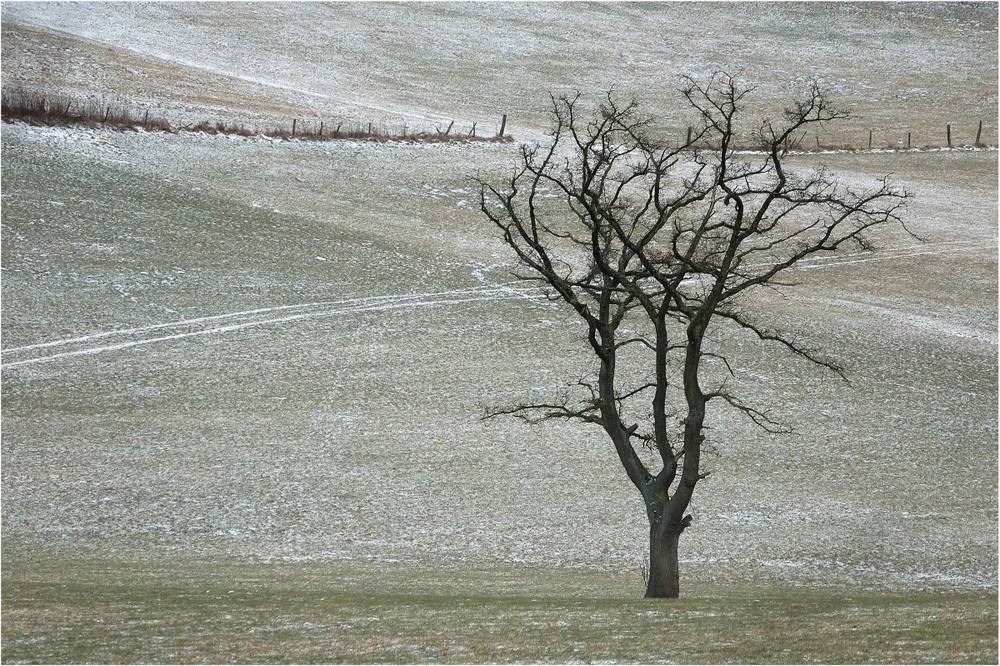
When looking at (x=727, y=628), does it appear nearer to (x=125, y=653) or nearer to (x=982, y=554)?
(x=125, y=653)

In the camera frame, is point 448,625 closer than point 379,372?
Yes

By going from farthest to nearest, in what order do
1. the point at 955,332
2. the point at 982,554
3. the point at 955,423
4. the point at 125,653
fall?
1. the point at 955,332
2. the point at 955,423
3. the point at 982,554
4. the point at 125,653

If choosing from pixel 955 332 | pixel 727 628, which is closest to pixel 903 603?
pixel 727 628

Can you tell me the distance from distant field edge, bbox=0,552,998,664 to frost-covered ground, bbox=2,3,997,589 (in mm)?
5870

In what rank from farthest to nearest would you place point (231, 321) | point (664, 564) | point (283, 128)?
point (283, 128) → point (231, 321) → point (664, 564)

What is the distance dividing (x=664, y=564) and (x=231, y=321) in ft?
82.7

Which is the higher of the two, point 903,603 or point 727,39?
point 727,39

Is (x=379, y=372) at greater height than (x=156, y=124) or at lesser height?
lesser

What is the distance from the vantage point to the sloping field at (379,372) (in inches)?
1013

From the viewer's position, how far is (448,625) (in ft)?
48.3

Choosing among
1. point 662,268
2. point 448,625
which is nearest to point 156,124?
point 662,268

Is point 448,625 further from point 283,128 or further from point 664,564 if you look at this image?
point 283,128

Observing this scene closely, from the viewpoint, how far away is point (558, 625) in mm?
14484

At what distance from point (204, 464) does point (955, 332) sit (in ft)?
98.8
